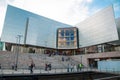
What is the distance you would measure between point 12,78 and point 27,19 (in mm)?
40091

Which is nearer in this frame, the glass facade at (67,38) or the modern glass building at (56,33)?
the modern glass building at (56,33)

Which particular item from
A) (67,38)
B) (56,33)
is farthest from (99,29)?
(56,33)

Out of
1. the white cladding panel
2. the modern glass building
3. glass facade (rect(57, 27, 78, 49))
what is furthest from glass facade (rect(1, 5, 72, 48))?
the white cladding panel

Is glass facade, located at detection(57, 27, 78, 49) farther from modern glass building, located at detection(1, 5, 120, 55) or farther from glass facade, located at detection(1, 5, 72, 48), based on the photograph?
glass facade, located at detection(1, 5, 72, 48)

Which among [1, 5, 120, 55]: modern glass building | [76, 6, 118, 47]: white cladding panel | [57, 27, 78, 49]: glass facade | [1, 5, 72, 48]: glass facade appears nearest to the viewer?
[76, 6, 118, 47]: white cladding panel

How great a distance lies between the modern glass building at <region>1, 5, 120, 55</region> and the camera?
42.3m

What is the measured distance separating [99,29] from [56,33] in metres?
21.3

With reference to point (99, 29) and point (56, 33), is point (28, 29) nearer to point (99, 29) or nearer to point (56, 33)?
point (56, 33)

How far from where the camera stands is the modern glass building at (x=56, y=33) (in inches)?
1665

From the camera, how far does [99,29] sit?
44688 millimetres

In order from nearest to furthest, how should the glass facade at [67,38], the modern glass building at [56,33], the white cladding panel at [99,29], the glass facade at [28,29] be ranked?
the white cladding panel at [99,29], the modern glass building at [56,33], the glass facade at [28,29], the glass facade at [67,38]

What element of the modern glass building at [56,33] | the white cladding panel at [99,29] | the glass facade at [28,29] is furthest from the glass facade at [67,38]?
the glass facade at [28,29]

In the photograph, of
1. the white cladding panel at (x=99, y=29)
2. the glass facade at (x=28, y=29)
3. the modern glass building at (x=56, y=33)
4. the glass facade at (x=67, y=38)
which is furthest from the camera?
A: the glass facade at (x=67, y=38)

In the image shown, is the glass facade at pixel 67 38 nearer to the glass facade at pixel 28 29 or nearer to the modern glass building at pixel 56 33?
the modern glass building at pixel 56 33
